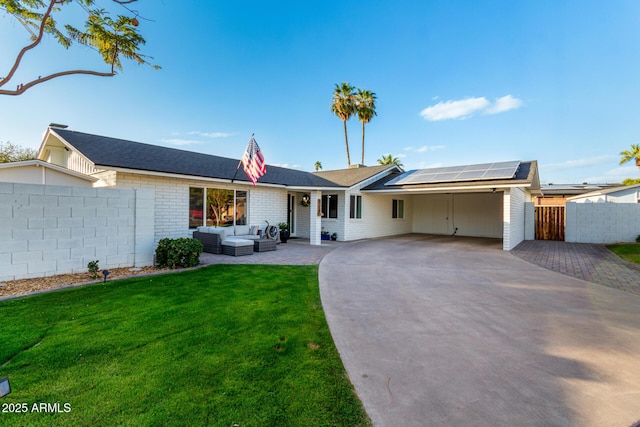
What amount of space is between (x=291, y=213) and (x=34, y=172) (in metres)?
10.3

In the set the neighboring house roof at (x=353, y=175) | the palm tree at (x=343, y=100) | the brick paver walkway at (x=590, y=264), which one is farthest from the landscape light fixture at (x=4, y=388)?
the palm tree at (x=343, y=100)

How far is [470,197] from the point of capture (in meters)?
17.4

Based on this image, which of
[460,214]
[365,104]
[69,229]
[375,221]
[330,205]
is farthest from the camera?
[365,104]

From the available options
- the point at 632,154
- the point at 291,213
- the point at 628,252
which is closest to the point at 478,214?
the point at 628,252

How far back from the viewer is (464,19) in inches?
444

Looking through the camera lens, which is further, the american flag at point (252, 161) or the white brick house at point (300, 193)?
the american flag at point (252, 161)

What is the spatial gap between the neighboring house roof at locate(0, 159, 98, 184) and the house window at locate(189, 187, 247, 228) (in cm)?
340

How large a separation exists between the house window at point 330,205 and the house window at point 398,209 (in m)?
4.63

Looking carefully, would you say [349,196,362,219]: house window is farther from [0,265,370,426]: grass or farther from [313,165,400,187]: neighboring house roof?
[0,265,370,426]: grass

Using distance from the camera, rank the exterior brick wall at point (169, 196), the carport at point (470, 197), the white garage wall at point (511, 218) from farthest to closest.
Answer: the carport at point (470, 197)
the white garage wall at point (511, 218)
the exterior brick wall at point (169, 196)

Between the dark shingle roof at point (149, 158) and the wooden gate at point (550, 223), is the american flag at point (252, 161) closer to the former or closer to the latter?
the dark shingle roof at point (149, 158)

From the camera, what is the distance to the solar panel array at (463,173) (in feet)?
38.5

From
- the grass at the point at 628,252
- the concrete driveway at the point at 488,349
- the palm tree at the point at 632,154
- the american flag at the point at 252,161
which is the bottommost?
the concrete driveway at the point at 488,349

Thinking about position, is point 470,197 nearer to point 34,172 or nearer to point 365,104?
point 365,104
